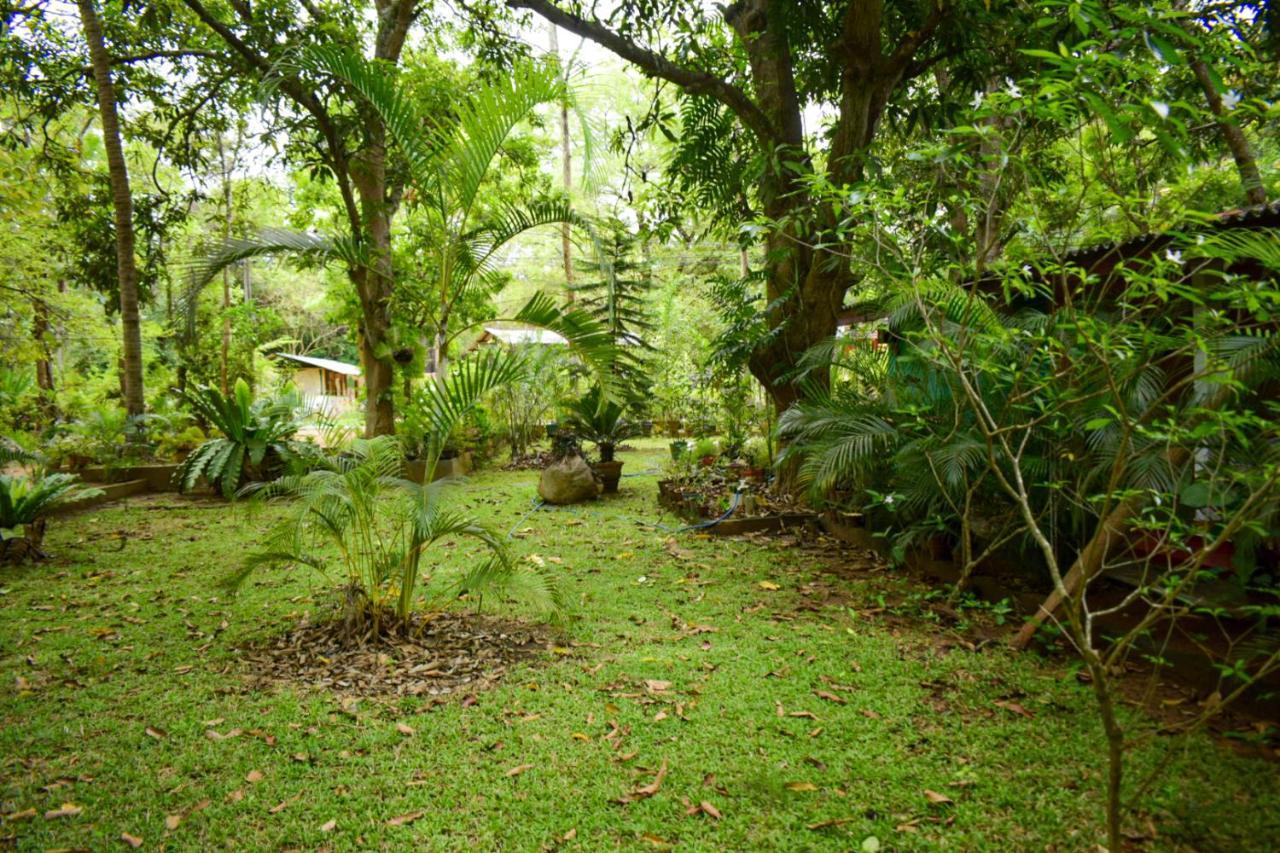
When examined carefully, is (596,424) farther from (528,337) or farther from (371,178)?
(371,178)

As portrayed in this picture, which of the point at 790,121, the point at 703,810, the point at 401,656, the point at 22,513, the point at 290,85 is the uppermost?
the point at 290,85

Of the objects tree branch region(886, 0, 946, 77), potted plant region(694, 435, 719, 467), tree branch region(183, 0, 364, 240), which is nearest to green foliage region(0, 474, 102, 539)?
tree branch region(183, 0, 364, 240)

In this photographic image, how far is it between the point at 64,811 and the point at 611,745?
70.9 inches

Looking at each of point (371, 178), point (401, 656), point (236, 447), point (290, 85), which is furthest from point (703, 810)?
point (371, 178)

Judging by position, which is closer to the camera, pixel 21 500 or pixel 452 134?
pixel 452 134

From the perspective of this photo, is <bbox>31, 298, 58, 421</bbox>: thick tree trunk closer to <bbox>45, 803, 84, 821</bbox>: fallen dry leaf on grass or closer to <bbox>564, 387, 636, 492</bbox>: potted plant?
<bbox>564, 387, 636, 492</bbox>: potted plant

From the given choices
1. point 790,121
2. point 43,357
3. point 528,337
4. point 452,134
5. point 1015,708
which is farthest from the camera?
point 43,357

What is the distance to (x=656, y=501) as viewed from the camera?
7.39 meters

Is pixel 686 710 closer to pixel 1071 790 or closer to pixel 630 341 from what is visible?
pixel 1071 790

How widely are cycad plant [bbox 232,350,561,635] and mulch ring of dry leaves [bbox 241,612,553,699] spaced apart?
15 cm

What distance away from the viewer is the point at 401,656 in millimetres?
3264

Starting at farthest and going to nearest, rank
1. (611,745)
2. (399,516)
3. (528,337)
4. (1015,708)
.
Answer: (528,337) < (399,516) < (1015,708) < (611,745)

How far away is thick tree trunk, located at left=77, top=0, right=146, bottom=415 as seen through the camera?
6.36 meters

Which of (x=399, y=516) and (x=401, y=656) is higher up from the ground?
(x=399, y=516)
